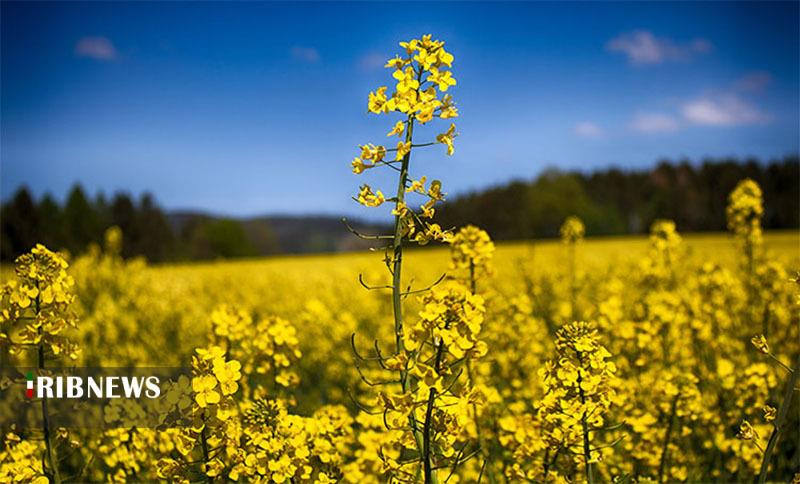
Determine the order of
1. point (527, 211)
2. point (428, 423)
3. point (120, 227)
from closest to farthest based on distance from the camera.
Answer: point (428, 423), point (527, 211), point (120, 227)

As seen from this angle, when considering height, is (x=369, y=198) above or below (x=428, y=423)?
above

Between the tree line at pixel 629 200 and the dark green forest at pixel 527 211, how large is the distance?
2.8 inches

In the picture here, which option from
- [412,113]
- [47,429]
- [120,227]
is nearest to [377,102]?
[412,113]

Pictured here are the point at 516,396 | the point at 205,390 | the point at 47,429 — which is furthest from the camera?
the point at 516,396

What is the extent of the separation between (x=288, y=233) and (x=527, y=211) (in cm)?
4911

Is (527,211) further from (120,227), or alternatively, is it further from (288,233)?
(288,233)

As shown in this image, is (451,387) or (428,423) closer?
(428,423)

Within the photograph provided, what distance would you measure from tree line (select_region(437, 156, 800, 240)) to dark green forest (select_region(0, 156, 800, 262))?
71 mm

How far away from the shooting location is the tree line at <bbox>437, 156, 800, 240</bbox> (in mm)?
36625

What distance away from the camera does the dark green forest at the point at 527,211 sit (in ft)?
128

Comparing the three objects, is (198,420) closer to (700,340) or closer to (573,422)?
(573,422)

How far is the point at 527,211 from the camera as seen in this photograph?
154ft

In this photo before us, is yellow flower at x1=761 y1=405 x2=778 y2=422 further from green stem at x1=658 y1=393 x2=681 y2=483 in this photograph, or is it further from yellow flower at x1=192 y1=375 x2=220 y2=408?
yellow flower at x1=192 y1=375 x2=220 y2=408

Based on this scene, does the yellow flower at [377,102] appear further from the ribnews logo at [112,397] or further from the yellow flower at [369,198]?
the ribnews logo at [112,397]
